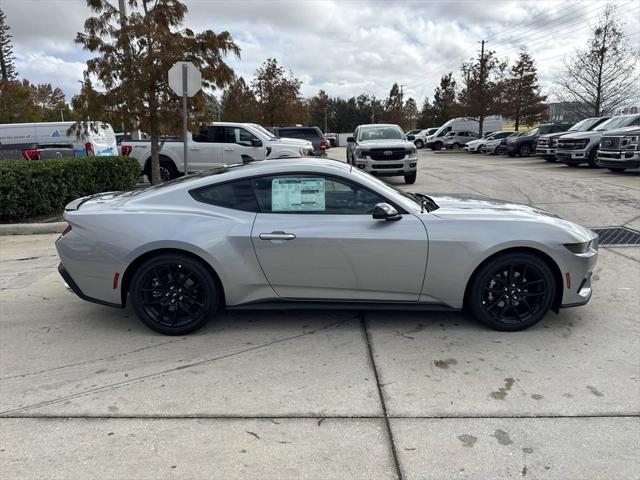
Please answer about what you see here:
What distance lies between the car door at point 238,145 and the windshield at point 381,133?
10.9ft

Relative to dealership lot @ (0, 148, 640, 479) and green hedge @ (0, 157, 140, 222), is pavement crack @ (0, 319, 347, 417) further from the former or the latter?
green hedge @ (0, 157, 140, 222)

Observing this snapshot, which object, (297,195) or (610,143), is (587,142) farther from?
(297,195)

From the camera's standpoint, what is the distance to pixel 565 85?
32.2m

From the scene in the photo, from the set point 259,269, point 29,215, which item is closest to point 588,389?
point 259,269

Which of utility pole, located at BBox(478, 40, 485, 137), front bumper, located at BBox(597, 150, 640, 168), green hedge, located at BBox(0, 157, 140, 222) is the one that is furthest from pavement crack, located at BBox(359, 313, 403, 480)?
utility pole, located at BBox(478, 40, 485, 137)

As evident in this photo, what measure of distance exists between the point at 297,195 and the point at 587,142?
16.7m

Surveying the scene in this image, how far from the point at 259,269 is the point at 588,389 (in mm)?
2450

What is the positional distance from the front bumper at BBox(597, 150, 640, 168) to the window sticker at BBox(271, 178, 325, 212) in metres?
13.9

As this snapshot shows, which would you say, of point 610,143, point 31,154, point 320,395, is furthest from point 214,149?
point 610,143

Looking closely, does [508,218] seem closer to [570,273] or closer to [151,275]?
[570,273]

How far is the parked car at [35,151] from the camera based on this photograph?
13.1 meters

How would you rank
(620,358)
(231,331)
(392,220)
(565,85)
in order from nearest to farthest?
1. (620,358)
2. (392,220)
3. (231,331)
4. (565,85)

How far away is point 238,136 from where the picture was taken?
44.2ft

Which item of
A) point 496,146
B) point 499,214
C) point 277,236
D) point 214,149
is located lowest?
point 277,236
